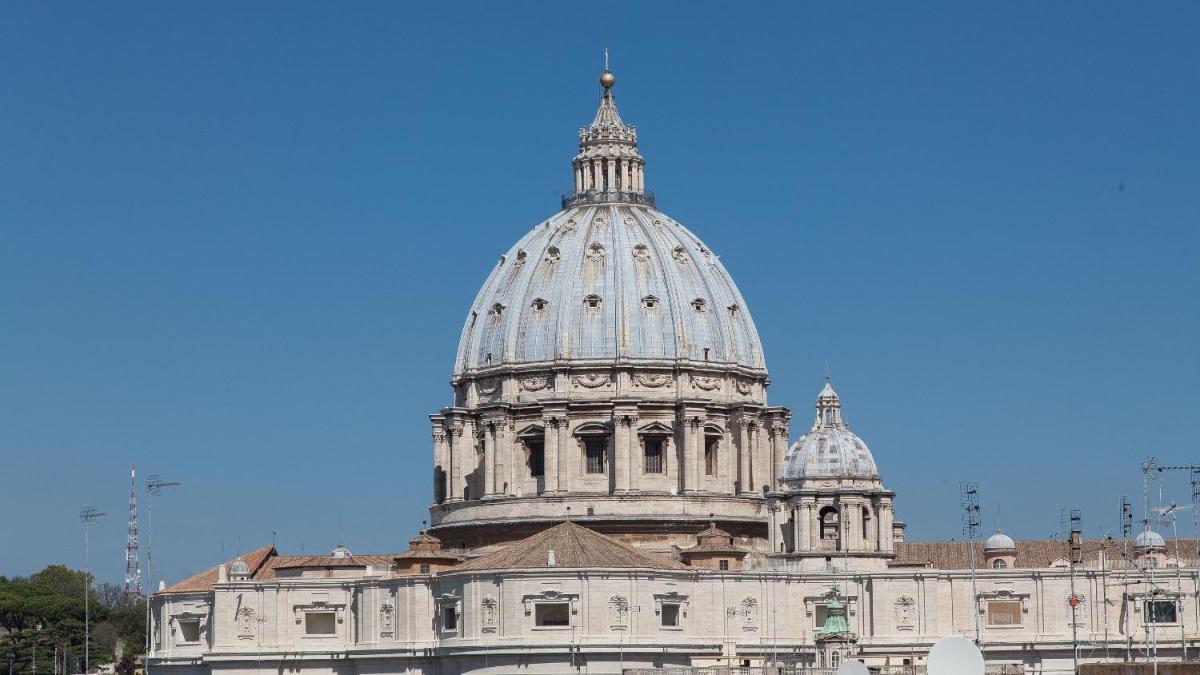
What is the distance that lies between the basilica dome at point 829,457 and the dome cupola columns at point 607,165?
23.8 meters

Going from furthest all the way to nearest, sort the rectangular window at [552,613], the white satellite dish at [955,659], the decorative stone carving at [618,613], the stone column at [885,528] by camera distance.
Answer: the stone column at [885,528], the decorative stone carving at [618,613], the rectangular window at [552,613], the white satellite dish at [955,659]

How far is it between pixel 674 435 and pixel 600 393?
417cm

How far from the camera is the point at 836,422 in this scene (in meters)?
119

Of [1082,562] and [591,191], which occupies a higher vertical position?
[591,191]

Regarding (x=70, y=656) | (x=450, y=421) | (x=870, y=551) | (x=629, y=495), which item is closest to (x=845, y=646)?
(x=870, y=551)

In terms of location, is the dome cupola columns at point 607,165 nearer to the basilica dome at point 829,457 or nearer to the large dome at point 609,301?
the large dome at point 609,301

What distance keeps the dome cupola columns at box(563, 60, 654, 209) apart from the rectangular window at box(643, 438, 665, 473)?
47.1 ft

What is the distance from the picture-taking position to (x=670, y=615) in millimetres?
110312

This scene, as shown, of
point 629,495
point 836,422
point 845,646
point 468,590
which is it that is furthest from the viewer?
point 629,495

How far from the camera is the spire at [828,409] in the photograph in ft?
389

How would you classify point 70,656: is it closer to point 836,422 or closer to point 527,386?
point 527,386

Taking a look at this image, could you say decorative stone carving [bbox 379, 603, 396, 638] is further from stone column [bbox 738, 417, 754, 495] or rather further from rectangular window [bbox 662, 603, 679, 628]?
stone column [bbox 738, 417, 754, 495]

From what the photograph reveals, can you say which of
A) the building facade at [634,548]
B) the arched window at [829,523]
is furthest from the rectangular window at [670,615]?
the arched window at [829,523]

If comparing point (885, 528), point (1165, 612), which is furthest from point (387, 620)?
point (1165, 612)
